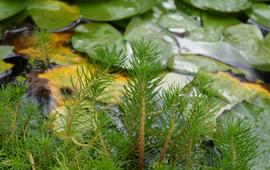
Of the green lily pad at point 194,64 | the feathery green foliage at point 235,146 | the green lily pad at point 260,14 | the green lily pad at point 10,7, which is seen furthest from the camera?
the green lily pad at point 260,14

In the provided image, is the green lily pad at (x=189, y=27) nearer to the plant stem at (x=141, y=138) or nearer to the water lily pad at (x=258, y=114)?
the water lily pad at (x=258, y=114)

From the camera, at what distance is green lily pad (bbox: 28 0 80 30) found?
4.48 feet

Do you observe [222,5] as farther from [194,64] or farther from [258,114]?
[258,114]

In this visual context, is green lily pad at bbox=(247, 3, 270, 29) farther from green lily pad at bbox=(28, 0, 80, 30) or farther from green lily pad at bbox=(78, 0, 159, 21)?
green lily pad at bbox=(28, 0, 80, 30)

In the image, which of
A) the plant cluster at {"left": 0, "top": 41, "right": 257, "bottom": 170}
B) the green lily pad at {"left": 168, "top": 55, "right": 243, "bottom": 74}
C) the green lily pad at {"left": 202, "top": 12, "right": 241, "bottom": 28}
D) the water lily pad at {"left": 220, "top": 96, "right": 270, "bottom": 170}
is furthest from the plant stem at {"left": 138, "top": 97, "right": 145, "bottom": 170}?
the green lily pad at {"left": 202, "top": 12, "right": 241, "bottom": 28}

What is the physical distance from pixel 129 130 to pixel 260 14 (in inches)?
36.6

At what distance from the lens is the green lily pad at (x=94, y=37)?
4.21 ft

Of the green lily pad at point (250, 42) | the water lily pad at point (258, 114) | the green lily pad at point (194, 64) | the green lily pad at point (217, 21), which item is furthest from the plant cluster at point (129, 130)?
the green lily pad at point (217, 21)

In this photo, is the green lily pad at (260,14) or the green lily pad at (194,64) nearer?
the green lily pad at (194,64)

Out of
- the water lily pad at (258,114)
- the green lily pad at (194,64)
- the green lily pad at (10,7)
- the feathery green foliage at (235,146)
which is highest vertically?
the feathery green foliage at (235,146)

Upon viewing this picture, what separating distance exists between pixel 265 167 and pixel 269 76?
42 centimetres

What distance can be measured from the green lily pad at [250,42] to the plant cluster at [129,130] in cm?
62

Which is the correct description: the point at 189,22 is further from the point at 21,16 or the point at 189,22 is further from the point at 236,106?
the point at 21,16

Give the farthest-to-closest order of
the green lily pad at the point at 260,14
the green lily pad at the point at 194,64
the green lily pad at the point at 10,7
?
the green lily pad at the point at 260,14
the green lily pad at the point at 10,7
the green lily pad at the point at 194,64
